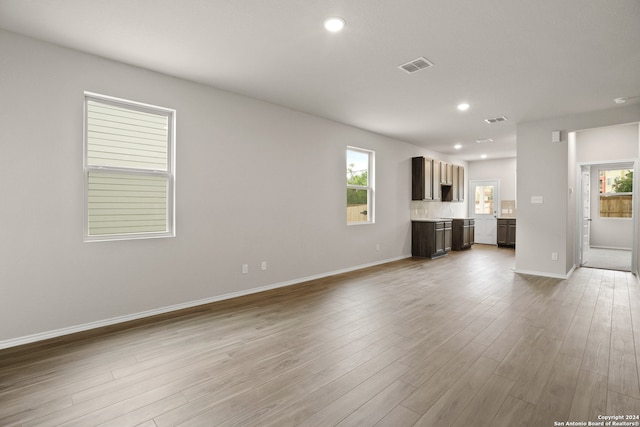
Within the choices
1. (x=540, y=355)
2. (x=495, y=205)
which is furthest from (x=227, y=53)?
(x=495, y=205)

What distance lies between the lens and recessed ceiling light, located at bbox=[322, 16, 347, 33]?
8.60ft

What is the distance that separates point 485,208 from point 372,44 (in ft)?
30.5

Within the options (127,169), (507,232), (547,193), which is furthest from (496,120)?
(127,169)

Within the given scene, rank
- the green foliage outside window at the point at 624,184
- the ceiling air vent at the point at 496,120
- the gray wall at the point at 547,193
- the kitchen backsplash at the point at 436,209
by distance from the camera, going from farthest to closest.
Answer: the green foliage outside window at the point at 624,184 < the kitchen backsplash at the point at 436,209 < the ceiling air vent at the point at 496,120 < the gray wall at the point at 547,193

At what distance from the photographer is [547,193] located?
557 centimetres

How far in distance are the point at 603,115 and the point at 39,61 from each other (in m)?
7.54

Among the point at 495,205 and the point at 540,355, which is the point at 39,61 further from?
the point at 495,205

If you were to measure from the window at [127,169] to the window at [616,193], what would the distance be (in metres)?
11.1

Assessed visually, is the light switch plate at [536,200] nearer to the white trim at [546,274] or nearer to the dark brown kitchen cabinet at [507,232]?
the white trim at [546,274]

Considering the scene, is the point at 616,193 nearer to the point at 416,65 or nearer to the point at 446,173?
the point at 446,173

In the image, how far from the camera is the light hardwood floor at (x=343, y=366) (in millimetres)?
1894

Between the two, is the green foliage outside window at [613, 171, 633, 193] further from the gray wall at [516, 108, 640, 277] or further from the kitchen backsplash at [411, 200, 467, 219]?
the gray wall at [516, 108, 640, 277]

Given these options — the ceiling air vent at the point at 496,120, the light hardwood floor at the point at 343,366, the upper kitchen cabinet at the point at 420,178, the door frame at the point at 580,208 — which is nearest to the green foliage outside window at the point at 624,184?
the door frame at the point at 580,208

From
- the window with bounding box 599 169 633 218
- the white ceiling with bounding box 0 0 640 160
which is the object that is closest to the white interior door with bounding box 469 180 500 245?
the window with bounding box 599 169 633 218
